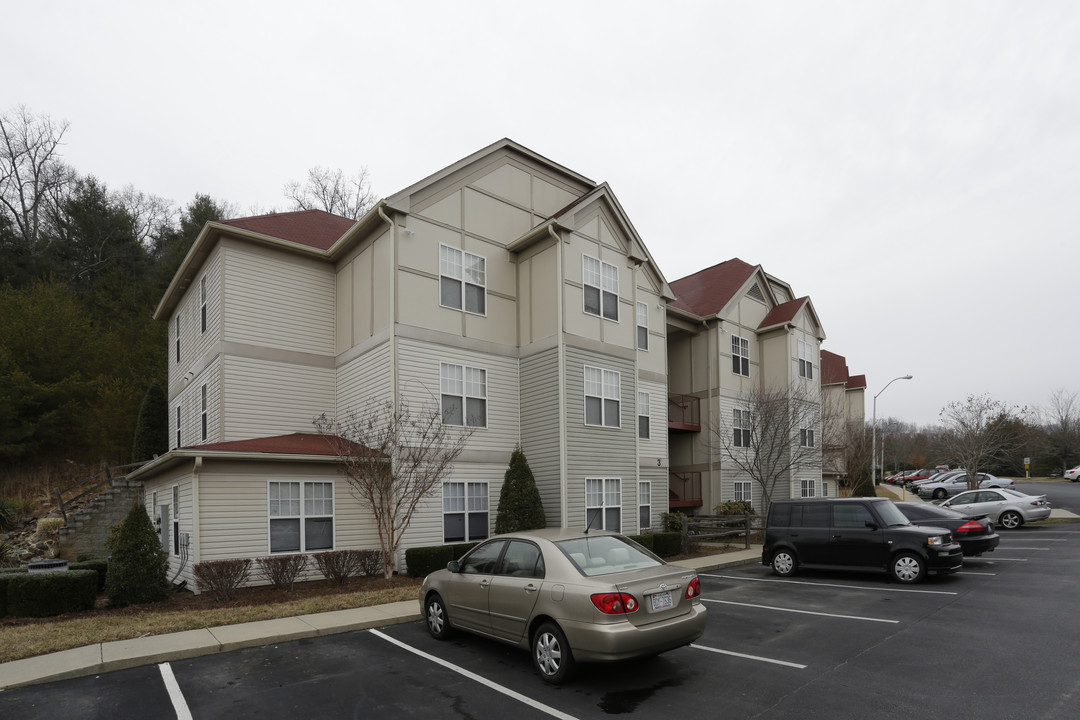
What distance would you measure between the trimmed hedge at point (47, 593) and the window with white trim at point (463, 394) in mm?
8104

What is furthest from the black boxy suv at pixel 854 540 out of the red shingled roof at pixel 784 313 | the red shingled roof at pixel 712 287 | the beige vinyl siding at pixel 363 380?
the red shingled roof at pixel 784 313

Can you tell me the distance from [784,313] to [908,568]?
1782cm

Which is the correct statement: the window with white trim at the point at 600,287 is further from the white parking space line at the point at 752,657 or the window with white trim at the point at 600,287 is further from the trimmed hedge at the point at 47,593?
the trimmed hedge at the point at 47,593

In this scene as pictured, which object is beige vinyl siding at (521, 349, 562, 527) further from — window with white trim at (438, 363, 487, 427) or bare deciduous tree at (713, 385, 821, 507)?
bare deciduous tree at (713, 385, 821, 507)

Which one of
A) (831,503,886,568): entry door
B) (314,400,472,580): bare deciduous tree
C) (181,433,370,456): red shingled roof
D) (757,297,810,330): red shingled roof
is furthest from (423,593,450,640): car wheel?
(757,297,810,330): red shingled roof

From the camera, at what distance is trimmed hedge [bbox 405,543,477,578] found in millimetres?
14648

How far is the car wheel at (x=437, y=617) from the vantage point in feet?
29.3

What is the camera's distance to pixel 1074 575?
13.4 m

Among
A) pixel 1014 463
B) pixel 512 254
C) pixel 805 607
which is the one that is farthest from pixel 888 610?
pixel 1014 463

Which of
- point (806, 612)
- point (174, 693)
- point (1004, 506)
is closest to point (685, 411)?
point (1004, 506)

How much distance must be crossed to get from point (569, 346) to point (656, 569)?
417 inches

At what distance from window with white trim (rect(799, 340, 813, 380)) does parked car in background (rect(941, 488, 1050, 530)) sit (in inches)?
316

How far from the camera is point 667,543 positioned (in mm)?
18734

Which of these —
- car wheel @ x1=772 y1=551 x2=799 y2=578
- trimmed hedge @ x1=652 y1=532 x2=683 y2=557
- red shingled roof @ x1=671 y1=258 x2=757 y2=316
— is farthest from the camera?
red shingled roof @ x1=671 y1=258 x2=757 y2=316
